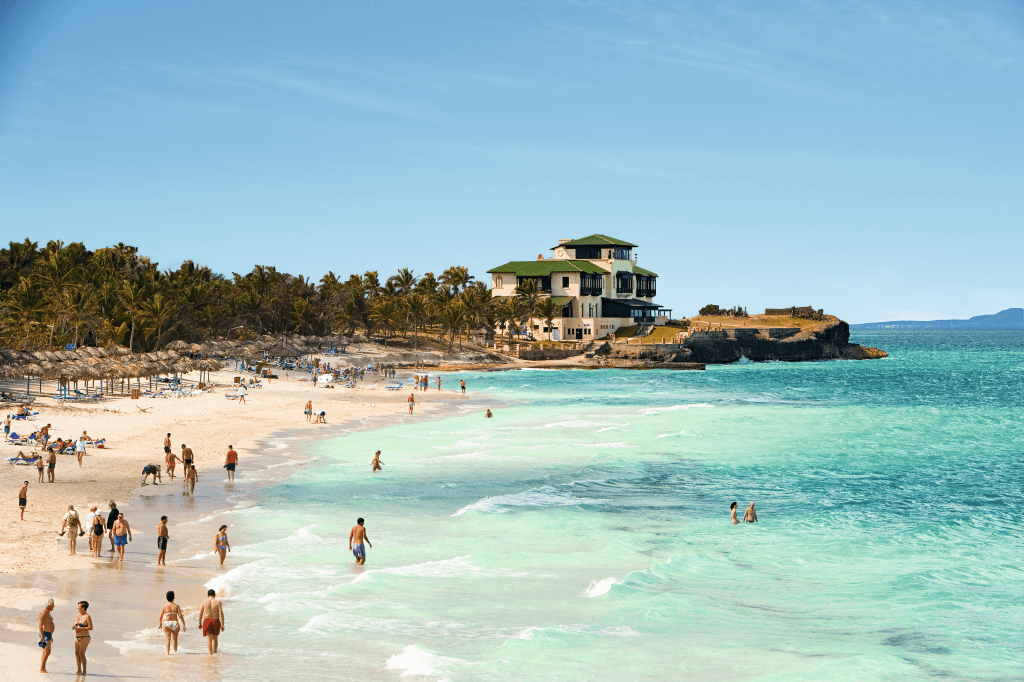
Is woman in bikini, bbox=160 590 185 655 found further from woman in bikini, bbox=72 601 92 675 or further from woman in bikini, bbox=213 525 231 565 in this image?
woman in bikini, bbox=213 525 231 565

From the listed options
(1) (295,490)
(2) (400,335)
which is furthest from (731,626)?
(2) (400,335)

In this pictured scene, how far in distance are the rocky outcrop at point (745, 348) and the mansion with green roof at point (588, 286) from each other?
10.3m

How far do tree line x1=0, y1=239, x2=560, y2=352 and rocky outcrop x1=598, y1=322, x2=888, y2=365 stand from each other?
16466mm

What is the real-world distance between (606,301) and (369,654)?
110682 mm

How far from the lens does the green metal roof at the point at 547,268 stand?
403ft

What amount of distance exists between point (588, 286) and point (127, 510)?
101710 mm

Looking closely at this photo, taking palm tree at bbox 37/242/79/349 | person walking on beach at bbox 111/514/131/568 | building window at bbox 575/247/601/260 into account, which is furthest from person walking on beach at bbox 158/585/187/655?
building window at bbox 575/247/601/260

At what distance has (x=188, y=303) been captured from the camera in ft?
301

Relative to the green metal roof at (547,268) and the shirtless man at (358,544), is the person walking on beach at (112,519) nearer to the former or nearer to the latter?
the shirtless man at (358,544)

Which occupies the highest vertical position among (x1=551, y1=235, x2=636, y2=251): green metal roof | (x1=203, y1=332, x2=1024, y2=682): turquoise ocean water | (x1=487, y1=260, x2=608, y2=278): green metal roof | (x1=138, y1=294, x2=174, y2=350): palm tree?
(x1=551, y1=235, x2=636, y2=251): green metal roof

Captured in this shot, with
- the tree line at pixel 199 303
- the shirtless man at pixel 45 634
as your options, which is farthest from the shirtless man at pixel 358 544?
the tree line at pixel 199 303

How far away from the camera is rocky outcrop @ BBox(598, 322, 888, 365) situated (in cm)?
11275

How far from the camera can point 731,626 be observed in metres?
17.8

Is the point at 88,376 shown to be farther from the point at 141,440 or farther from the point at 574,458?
the point at 574,458
